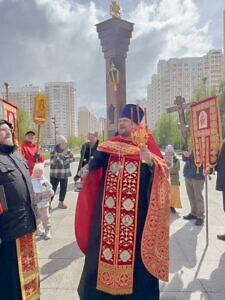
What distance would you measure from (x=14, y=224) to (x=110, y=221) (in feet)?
2.49

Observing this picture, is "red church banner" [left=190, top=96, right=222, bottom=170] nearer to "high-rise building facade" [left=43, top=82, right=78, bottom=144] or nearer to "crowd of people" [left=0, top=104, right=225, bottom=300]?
"crowd of people" [left=0, top=104, right=225, bottom=300]

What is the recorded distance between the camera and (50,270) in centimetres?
296

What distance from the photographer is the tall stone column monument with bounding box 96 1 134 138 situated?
53.0 feet

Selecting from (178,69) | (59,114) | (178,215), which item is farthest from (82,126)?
(178,215)

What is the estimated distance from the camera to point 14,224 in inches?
75.2

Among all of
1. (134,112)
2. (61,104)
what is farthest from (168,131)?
(134,112)

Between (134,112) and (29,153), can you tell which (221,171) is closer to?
(134,112)

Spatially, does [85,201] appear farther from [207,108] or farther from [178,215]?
[178,215]

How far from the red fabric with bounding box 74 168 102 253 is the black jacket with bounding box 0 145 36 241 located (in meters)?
0.39

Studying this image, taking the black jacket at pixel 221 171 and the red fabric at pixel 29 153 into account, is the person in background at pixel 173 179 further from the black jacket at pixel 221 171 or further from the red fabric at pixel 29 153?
the red fabric at pixel 29 153

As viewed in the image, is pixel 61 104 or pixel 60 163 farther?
pixel 61 104

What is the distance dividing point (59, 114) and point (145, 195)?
6803 cm

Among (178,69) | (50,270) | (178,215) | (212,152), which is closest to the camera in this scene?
(50,270)

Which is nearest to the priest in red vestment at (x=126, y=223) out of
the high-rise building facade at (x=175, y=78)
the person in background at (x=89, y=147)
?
the person in background at (x=89, y=147)
